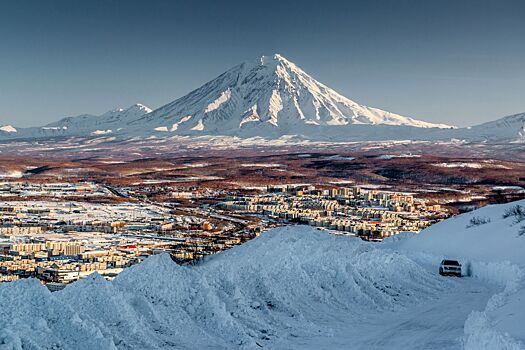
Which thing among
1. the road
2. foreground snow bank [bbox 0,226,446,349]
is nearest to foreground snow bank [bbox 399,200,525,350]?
the road

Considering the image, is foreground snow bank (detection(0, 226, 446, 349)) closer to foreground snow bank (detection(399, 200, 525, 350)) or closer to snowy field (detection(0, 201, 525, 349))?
snowy field (detection(0, 201, 525, 349))

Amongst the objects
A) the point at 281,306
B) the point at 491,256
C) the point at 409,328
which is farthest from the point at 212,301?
the point at 491,256

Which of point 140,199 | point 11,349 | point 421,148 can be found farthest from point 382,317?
point 421,148

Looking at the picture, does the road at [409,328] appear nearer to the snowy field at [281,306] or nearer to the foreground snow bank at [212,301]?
the snowy field at [281,306]

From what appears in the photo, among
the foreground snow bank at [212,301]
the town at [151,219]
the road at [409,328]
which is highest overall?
the foreground snow bank at [212,301]

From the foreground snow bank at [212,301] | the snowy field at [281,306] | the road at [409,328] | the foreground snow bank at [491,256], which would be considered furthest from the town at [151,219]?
the foreground snow bank at [491,256]

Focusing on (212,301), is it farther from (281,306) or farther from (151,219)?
(151,219)

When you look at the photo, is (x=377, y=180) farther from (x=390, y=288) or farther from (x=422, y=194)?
(x=390, y=288)
